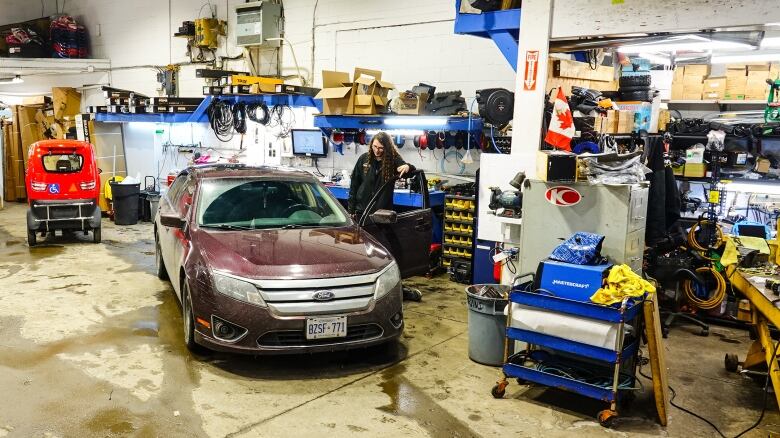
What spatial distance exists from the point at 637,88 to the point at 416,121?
2598 mm

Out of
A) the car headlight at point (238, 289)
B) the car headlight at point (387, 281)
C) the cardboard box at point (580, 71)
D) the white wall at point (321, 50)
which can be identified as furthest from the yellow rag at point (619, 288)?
the white wall at point (321, 50)

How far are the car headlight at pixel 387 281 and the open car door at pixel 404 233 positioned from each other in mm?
Result: 890

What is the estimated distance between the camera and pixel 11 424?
325 cm

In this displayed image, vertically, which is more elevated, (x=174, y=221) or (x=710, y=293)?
(x=174, y=221)

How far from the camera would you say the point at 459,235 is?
686 centimetres

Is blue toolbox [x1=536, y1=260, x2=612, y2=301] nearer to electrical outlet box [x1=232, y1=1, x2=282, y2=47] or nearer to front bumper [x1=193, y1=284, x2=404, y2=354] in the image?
front bumper [x1=193, y1=284, x2=404, y2=354]

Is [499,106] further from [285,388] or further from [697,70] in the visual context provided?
[697,70]

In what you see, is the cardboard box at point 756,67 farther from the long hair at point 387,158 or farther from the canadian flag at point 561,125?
the long hair at point 387,158

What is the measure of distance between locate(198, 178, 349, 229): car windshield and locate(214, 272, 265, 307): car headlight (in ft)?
2.51

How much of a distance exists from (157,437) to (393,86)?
21.0 ft

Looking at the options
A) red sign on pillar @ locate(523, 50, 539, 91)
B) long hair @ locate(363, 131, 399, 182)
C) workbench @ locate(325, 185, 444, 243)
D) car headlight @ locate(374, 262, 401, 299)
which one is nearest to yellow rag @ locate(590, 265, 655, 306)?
car headlight @ locate(374, 262, 401, 299)

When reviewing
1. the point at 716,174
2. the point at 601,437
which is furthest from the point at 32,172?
the point at 716,174

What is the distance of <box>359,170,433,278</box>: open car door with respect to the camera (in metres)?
5.33

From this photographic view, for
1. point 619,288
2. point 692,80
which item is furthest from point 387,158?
point 692,80
